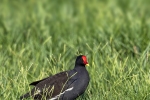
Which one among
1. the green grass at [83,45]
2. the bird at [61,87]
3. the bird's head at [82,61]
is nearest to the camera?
the bird at [61,87]

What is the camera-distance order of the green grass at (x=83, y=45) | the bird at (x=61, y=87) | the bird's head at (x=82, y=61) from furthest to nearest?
the bird's head at (x=82, y=61) → the green grass at (x=83, y=45) → the bird at (x=61, y=87)

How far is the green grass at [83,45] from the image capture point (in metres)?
6.48

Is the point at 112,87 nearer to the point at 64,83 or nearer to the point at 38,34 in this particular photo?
the point at 64,83

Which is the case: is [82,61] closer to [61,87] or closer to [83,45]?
[61,87]

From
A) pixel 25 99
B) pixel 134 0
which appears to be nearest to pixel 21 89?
pixel 25 99

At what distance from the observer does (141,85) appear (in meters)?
6.30

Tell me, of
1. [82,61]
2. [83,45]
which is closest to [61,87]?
[82,61]

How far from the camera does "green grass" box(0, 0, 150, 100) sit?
6.48 m

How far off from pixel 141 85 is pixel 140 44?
207 cm

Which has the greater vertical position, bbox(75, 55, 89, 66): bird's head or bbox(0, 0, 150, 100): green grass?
bbox(75, 55, 89, 66): bird's head

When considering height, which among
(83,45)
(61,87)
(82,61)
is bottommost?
(83,45)

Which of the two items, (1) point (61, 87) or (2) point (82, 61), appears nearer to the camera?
(1) point (61, 87)

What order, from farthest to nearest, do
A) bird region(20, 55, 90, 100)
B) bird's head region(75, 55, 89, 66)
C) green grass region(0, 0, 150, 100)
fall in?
bird's head region(75, 55, 89, 66)
green grass region(0, 0, 150, 100)
bird region(20, 55, 90, 100)

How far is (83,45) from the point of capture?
869 centimetres
